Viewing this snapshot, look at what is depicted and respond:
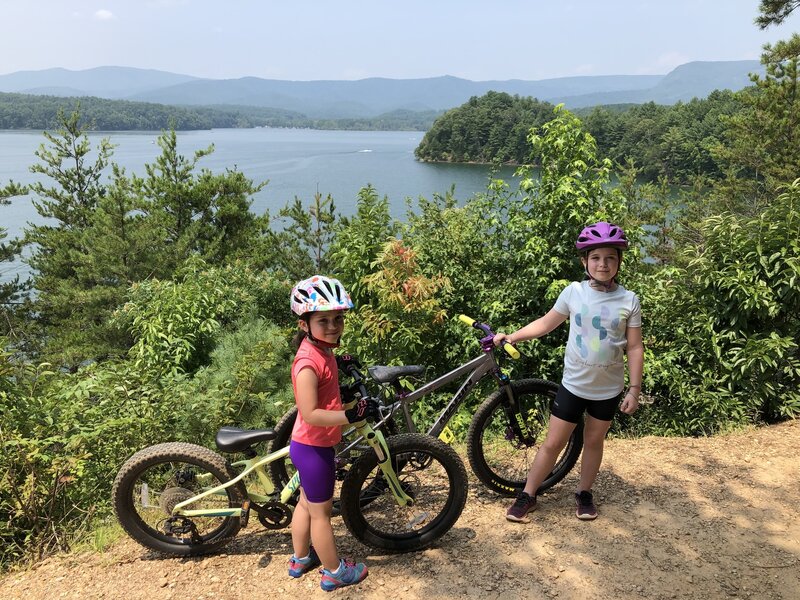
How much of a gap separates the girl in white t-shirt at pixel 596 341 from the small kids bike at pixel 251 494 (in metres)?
0.75

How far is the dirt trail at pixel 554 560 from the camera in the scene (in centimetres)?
287

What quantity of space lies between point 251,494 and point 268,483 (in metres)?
0.17

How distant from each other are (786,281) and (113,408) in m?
5.83

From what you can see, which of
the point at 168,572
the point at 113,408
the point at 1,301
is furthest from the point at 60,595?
the point at 1,301

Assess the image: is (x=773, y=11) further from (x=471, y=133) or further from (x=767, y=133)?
(x=471, y=133)

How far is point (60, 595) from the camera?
9.76ft

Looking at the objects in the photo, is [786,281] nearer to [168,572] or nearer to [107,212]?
[168,572]

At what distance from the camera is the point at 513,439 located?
383 centimetres

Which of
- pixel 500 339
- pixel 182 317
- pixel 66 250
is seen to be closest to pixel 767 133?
pixel 182 317

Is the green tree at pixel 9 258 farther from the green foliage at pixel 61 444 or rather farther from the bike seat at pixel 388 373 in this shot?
the bike seat at pixel 388 373

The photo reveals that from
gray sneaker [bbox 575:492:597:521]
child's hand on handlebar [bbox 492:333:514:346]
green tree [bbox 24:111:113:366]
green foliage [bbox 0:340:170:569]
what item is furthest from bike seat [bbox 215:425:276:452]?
green tree [bbox 24:111:113:366]

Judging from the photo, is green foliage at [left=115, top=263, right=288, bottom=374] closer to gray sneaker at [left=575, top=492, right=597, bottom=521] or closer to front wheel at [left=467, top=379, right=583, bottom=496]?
front wheel at [left=467, top=379, right=583, bottom=496]

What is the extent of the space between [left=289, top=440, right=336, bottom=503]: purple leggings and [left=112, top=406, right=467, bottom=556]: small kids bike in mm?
293

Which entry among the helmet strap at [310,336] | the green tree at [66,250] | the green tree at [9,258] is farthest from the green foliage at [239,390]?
the green tree at [9,258]
